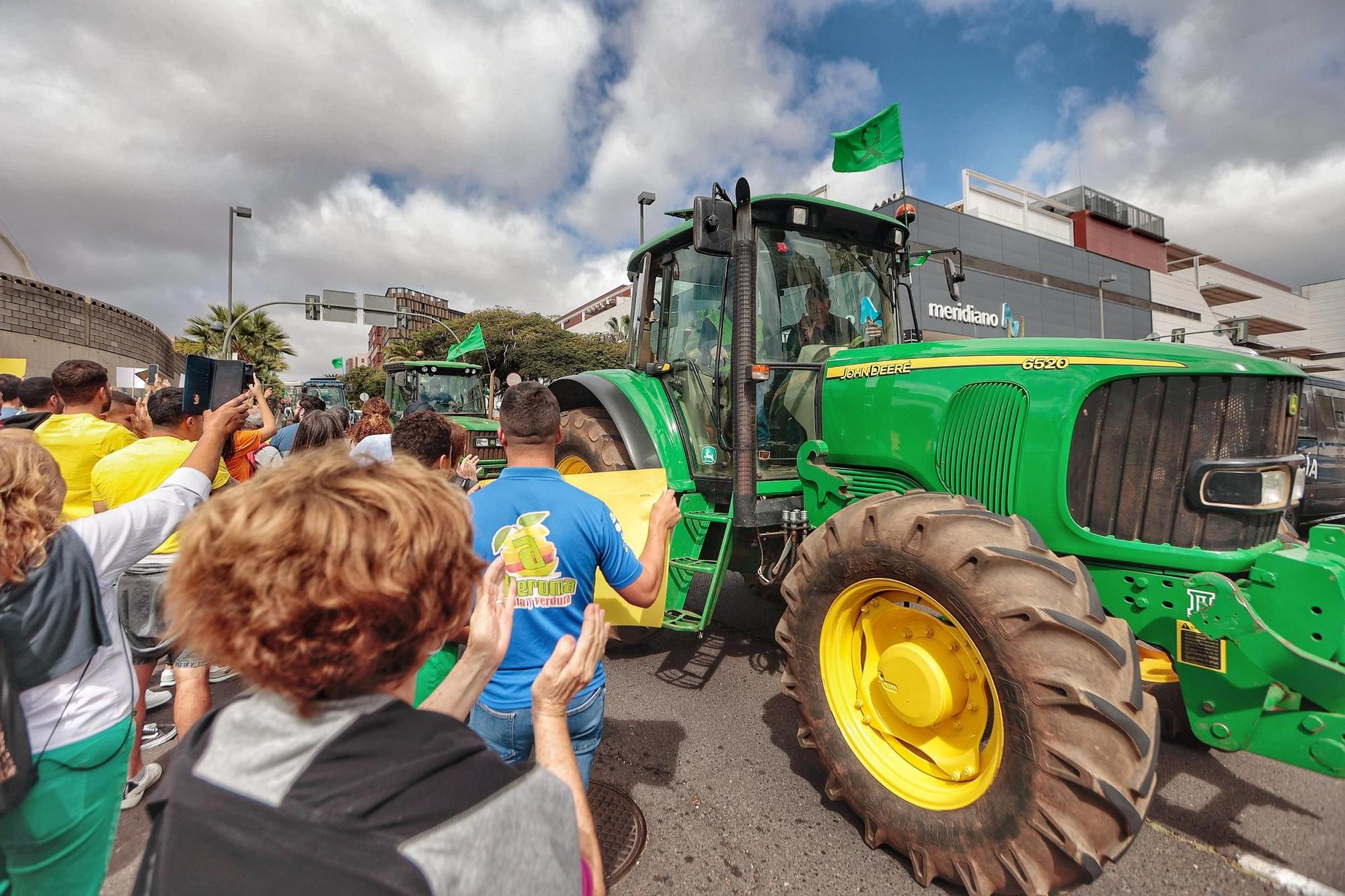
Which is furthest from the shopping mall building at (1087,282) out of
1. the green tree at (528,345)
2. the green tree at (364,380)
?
the green tree at (364,380)

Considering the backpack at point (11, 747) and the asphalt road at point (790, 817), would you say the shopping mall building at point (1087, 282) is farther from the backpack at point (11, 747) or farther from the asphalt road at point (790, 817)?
the backpack at point (11, 747)

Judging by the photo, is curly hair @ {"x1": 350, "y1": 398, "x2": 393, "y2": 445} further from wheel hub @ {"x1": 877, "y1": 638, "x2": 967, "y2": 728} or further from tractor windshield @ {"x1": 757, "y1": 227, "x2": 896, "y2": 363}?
wheel hub @ {"x1": 877, "y1": 638, "x2": 967, "y2": 728}

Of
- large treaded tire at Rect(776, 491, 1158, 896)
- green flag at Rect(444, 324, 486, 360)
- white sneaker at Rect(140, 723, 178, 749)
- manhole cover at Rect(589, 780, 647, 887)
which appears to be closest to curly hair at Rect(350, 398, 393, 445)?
white sneaker at Rect(140, 723, 178, 749)

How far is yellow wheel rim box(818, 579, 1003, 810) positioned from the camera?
8.11 ft

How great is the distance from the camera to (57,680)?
1625 mm

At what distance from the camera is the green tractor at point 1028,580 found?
2.09m

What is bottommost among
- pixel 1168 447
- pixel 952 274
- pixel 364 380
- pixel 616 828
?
pixel 616 828

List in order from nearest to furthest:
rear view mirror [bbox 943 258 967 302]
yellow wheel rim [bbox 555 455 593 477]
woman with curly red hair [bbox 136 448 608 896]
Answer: woman with curly red hair [bbox 136 448 608 896] < rear view mirror [bbox 943 258 967 302] < yellow wheel rim [bbox 555 455 593 477]

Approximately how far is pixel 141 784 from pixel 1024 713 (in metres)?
3.77

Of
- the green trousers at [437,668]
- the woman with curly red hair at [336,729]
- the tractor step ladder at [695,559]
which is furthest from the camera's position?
the tractor step ladder at [695,559]

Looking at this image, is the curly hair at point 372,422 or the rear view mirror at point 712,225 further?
the curly hair at point 372,422

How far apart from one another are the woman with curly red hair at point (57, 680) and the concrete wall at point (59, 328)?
88.9 feet

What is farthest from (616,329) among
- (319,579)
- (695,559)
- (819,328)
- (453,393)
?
(319,579)

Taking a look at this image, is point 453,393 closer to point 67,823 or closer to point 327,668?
point 67,823
